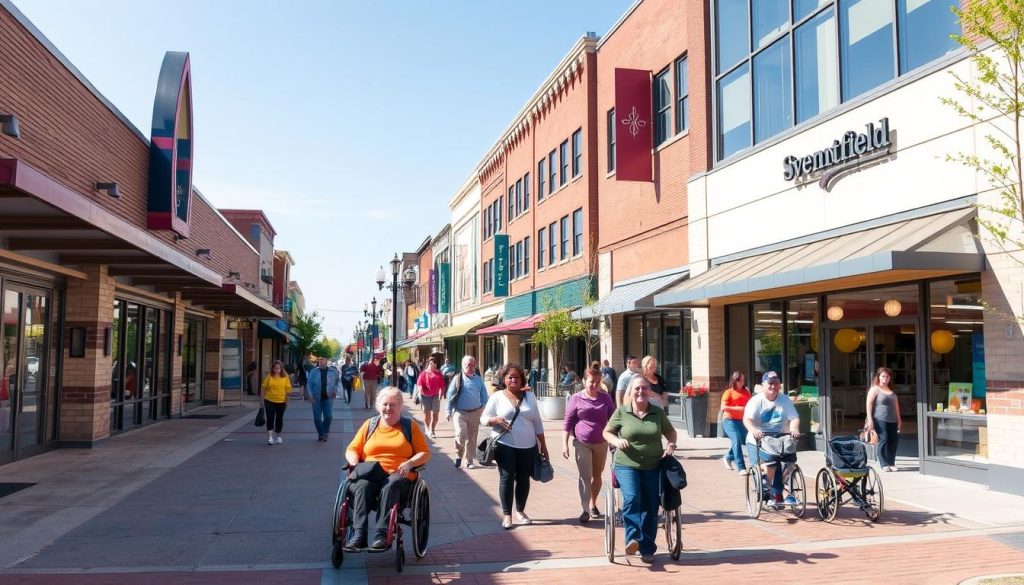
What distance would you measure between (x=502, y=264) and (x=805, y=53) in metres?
23.8

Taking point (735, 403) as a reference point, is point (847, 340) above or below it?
above

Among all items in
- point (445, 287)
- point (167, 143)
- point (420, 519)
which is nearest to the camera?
point (420, 519)

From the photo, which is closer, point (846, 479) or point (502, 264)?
point (846, 479)

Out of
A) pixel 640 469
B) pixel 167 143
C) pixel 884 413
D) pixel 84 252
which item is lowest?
pixel 640 469

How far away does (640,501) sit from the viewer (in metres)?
7.37

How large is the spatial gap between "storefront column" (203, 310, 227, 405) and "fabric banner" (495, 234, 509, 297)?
1284cm

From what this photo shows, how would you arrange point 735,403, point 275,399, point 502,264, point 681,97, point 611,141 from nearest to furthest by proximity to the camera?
point 735,403 < point 275,399 < point 681,97 < point 611,141 < point 502,264

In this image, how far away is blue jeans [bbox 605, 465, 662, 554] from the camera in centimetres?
732

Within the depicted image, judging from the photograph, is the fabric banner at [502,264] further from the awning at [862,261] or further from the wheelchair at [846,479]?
the wheelchair at [846,479]

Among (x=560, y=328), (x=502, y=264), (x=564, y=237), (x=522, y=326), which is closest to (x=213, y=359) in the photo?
(x=522, y=326)

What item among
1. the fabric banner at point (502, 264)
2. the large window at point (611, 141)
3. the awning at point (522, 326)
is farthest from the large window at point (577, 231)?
the fabric banner at point (502, 264)

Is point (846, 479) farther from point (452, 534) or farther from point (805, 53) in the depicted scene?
point (805, 53)

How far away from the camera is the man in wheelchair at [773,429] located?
9.22 meters

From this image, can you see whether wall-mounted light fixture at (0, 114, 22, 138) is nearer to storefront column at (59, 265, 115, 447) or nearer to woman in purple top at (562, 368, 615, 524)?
storefront column at (59, 265, 115, 447)
